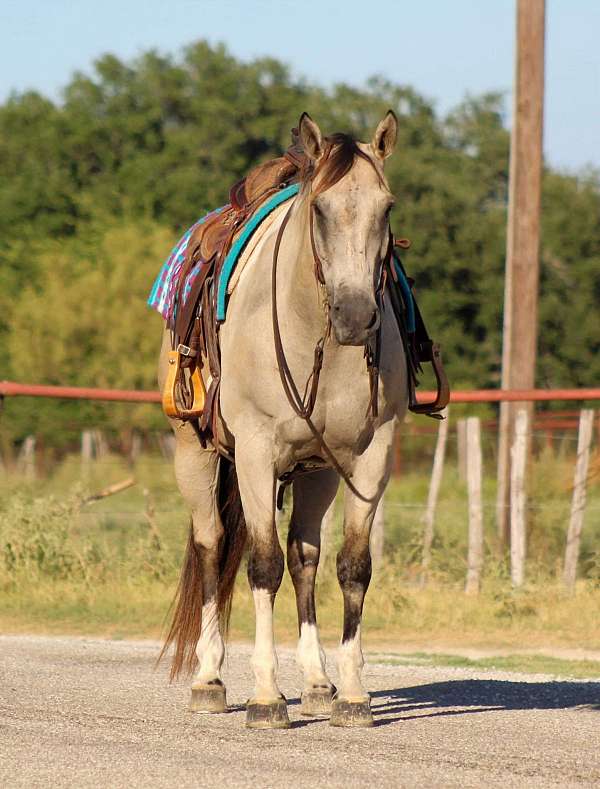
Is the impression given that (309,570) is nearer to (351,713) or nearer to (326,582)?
(351,713)

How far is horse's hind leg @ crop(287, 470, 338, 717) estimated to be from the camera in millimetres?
7160

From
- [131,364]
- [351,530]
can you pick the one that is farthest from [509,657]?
[131,364]

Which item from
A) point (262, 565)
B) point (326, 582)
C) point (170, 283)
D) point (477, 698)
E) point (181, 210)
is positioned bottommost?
point (326, 582)

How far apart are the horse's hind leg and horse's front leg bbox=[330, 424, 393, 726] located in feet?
1.03

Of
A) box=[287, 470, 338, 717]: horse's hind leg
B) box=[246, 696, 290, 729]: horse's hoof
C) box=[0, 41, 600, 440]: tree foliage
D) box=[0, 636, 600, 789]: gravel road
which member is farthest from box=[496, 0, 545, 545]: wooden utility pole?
box=[0, 41, 600, 440]: tree foliage

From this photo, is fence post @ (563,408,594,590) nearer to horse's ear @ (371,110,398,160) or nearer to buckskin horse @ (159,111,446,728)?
buckskin horse @ (159,111,446,728)

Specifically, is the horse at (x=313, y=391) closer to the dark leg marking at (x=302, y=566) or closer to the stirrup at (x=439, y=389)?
the dark leg marking at (x=302, y=566)

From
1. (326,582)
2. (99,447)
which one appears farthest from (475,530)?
(99,447)

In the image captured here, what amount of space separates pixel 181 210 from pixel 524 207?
32632mm

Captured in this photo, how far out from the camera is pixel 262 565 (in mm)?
6883

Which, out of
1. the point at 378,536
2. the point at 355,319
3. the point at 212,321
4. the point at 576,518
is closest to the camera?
the point at 355,319

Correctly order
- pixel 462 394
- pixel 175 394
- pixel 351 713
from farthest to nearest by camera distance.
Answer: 1. pixel 462 394
2. pixel 175 394
3. pixel 351 713

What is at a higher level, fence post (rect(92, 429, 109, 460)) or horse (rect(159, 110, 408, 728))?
horse (rect(159, 110, 408, 728))

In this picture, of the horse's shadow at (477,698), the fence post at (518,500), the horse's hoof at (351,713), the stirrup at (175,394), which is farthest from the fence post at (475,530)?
the horse's hoof at (351,713)
